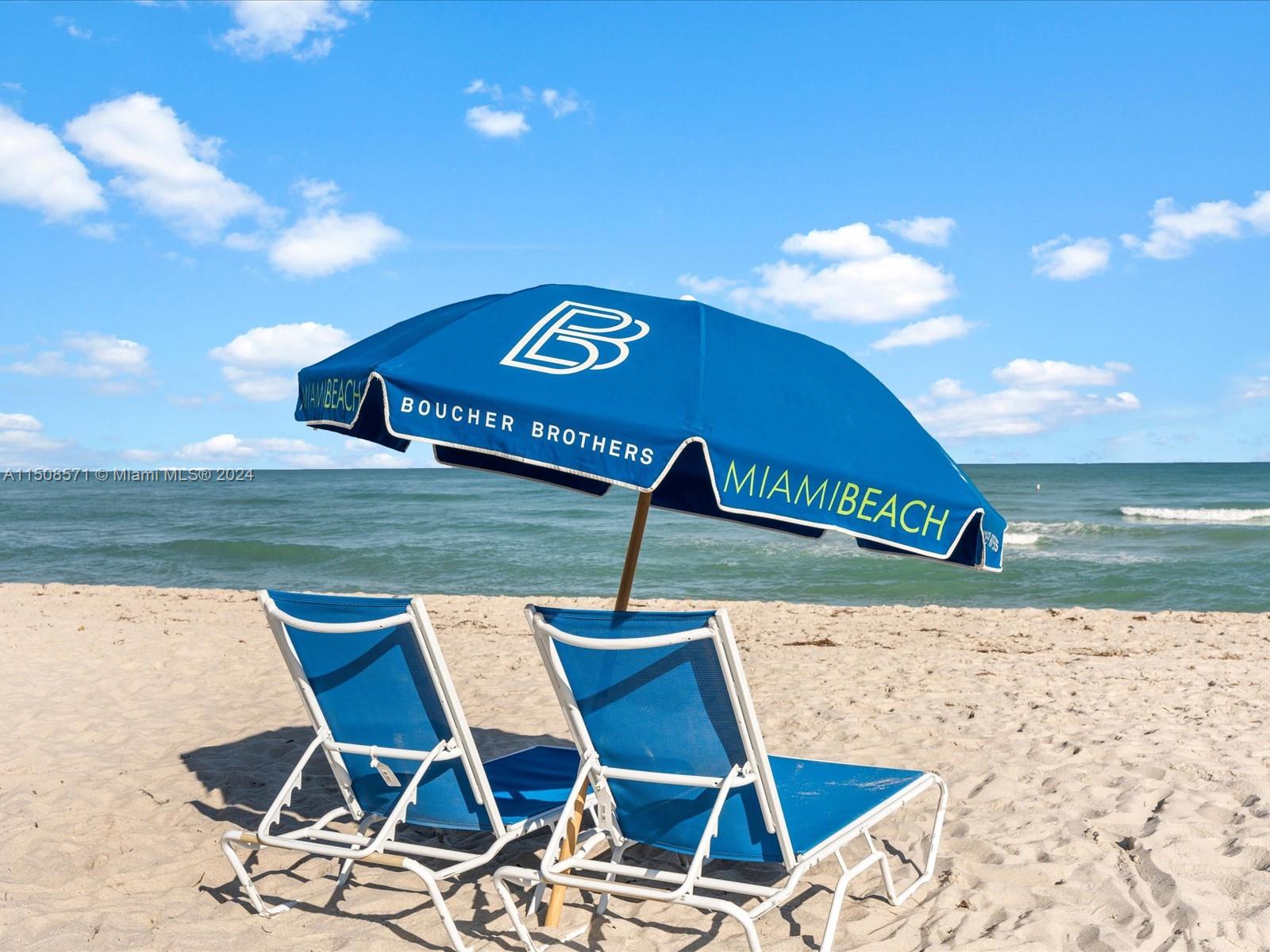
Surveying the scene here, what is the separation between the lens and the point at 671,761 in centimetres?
291

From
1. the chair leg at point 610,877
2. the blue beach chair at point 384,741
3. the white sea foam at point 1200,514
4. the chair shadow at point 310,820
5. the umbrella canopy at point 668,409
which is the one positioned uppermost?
the white sea foam at point 1200,514

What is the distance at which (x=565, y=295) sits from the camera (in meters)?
3.40

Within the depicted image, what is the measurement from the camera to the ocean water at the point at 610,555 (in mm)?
17000

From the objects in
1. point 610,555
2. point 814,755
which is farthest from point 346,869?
point 610,555

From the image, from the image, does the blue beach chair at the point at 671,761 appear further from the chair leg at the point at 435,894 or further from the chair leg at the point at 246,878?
the chair leg at the point at 246,878

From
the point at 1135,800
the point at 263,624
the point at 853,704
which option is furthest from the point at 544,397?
the point at 263,624

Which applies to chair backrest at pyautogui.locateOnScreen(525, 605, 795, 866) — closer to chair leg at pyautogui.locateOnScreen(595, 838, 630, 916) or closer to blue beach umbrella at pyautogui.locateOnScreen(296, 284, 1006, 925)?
chair leg at pyautogui.locateOnScreen(595, 838, 630, 916)

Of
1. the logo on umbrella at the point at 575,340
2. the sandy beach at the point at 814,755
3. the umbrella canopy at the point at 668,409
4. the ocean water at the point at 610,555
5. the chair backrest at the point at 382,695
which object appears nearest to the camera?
the umbrella canopy at the point at 668,409

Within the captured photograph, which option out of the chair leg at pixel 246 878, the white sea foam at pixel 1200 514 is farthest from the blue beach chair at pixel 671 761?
the white sea foam at pixel 1200 514

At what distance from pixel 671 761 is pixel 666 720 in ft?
0.46

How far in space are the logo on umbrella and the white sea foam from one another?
114ft

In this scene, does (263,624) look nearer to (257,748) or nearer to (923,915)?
(257,748)

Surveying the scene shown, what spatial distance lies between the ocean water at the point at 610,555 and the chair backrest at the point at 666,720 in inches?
263

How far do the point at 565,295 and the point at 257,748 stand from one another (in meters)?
3.63
